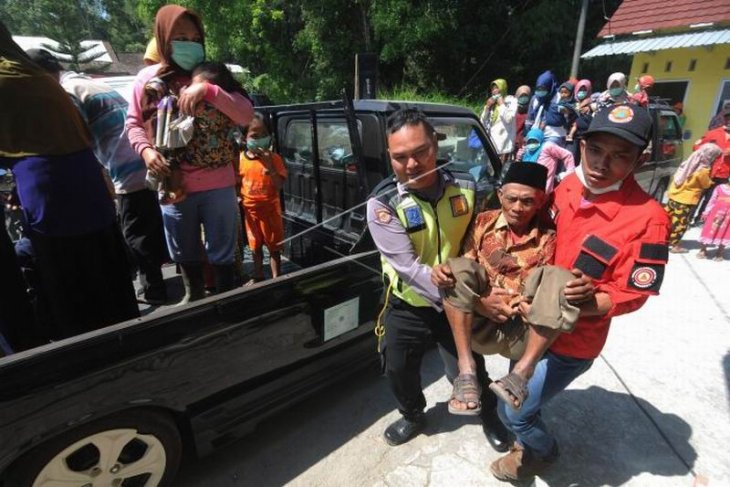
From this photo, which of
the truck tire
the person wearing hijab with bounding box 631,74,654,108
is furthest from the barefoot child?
the truck tire

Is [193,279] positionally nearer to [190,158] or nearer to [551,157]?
[190,158]

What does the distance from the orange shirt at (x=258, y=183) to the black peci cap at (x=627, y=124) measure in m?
2.24

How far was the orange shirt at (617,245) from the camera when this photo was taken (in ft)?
4.50

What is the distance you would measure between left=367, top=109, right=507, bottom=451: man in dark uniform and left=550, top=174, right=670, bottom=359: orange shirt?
1.46ft

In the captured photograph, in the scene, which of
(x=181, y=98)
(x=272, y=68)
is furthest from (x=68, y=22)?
(x=181, y=98)

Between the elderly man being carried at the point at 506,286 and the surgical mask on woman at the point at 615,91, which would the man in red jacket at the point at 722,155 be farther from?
the elderly man being carried at the point at 506,286

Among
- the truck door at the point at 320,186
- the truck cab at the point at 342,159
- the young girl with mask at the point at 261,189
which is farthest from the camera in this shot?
the young girl with mask at the point at 261,189

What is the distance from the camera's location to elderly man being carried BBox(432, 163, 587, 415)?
1.51m

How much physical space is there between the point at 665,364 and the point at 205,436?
3.23 metres

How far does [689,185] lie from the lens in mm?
5051

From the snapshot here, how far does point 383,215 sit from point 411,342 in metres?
0.67

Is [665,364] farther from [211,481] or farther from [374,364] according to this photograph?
[211,481]

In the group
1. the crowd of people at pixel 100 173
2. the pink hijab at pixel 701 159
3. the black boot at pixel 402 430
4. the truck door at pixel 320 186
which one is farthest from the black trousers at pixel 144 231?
the pink hijab at pixel 701 159

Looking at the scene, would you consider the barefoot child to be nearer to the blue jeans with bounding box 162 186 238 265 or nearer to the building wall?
the building wall
